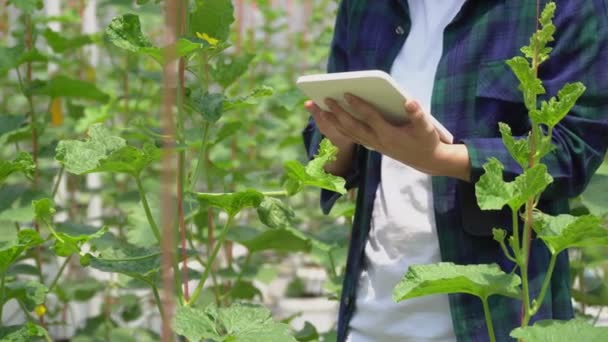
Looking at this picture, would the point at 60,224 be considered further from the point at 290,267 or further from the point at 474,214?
the point at 290,267

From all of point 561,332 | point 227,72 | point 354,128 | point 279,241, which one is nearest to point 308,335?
point 279,241

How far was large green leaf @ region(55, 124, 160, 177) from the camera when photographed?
154 centimetres

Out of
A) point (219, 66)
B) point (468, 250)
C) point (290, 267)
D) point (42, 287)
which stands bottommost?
point (290, 267)

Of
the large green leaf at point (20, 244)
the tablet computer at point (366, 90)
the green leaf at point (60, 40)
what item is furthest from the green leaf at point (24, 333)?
the green leaf at point (60, 40)

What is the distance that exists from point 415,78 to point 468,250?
0.26 meters

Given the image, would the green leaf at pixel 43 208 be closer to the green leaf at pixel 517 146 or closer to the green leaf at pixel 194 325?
the green leaf at pixel 194 325

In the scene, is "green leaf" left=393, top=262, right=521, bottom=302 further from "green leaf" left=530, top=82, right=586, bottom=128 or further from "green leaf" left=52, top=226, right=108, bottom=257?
"green leaf" left=52, top=226, right=108, bottom=257

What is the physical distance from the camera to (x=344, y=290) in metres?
1.77

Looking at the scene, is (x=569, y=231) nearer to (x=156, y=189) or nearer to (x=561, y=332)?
(x=561, y=332)

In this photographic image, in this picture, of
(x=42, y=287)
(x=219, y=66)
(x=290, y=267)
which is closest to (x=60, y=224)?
(x=42, y=287)

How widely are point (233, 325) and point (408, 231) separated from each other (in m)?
0.28

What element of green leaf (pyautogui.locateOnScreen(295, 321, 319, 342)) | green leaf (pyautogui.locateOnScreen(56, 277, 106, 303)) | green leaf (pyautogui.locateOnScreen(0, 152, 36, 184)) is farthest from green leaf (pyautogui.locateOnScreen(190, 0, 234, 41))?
green leaf (pyautogui.locateOnScreen(56, 277, 106, 303))

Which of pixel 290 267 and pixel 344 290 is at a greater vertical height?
pixel 344 290

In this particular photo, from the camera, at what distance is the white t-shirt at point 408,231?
1.64 metres
